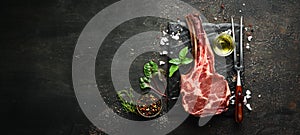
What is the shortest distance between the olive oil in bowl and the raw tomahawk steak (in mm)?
45

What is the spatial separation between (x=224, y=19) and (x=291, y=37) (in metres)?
0.39

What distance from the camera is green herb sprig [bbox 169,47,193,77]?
8.18ft

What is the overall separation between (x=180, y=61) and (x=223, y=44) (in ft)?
0.83

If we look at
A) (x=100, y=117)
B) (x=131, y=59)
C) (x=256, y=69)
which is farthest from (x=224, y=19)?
(x=100, y=117)

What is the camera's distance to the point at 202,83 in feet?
8.11

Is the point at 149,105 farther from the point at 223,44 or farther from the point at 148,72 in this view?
the point at 223,44

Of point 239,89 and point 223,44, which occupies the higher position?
point 223,44

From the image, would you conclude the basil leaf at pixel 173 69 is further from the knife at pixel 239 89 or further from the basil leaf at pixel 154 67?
the knife at pixel 239 89

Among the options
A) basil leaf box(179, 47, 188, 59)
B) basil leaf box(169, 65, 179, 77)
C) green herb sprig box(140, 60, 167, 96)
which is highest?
basil leaf box(179, 47, 188, 59)

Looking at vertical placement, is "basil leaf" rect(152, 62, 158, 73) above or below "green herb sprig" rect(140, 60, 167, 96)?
above

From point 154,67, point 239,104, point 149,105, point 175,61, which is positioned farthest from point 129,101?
point 239,104

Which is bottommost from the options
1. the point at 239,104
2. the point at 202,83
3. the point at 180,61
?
the point at 239,104

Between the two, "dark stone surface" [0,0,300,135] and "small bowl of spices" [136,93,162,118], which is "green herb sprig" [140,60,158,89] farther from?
"dark stone surface" [0,0,300,135]

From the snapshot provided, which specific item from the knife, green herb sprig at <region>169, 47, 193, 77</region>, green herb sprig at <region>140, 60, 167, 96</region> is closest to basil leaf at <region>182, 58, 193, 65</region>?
green herb sprig at <region>169, 47, 193, 77</region>
